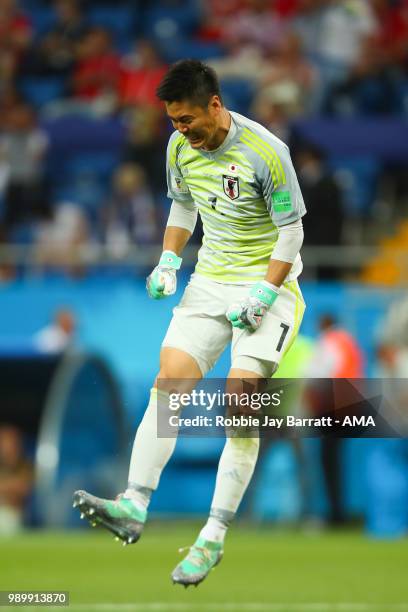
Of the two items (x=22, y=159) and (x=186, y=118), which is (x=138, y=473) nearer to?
(x=186, y=118)

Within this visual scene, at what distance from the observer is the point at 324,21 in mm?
17828

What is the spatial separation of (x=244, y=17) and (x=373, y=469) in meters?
5.95

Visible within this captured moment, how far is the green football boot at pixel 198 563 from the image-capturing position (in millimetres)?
7820

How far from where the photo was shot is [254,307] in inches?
311

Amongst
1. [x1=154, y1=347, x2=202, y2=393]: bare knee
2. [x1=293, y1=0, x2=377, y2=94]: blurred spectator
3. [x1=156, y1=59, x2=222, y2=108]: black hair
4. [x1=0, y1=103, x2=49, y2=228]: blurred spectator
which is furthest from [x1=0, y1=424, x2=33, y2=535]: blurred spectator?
[x1=156, y1=59, x2=222, y2=108]: black hair

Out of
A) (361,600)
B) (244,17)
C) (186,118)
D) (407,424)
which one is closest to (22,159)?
(244,17)

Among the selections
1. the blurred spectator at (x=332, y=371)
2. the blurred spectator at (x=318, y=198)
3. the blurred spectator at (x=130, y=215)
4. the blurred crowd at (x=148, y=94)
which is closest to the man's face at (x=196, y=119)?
the blurred spectator at (x=318, y=198)

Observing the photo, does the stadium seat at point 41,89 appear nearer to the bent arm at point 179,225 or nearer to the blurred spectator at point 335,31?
the blurred spectator at point 335,31

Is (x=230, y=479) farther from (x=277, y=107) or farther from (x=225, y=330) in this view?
(x=277, y=107)

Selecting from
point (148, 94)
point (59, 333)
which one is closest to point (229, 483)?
point (59, 333)

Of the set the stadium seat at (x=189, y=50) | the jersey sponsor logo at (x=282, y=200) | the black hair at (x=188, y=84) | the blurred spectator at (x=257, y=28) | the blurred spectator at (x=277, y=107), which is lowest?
the jersey sponsor logo at (x=282, y=200)

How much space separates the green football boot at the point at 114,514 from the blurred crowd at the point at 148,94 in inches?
276

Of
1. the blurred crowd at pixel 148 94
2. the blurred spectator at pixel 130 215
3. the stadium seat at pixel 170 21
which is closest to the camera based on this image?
the blurred spectator at pixel 130 215

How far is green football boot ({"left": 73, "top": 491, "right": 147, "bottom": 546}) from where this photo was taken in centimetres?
771
